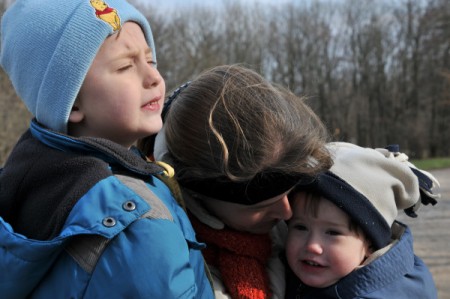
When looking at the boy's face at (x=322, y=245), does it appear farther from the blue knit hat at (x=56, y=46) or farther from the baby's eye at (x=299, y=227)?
the blue knit hat at (x=56, y=46)

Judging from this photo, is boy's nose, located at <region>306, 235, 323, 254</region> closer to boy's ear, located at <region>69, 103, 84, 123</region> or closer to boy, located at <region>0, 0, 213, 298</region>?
boy, located at <region>0, 0, 213, 298</region>

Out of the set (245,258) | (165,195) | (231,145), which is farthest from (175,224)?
(245,258)

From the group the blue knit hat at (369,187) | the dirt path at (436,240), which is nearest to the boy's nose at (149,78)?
the blue knit hat at (369,187)

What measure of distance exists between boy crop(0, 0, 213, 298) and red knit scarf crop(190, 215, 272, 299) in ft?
0.78

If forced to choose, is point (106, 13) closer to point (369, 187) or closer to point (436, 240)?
point (369, 187)

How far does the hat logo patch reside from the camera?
1.43 metres

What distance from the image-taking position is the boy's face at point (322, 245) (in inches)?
69.1

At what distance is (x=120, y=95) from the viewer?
141cm

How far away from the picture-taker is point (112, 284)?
1.13m

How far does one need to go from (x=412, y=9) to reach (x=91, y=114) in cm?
4071

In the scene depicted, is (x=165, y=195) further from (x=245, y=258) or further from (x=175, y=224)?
(x=245, y=258)

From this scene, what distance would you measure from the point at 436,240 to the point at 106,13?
6.26 metres

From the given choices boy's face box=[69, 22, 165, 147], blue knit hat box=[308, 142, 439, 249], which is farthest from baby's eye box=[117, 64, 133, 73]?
blue knit hat box=[308, 142, 439, 249]

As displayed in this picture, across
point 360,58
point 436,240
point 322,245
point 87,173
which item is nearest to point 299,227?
point 322,245
